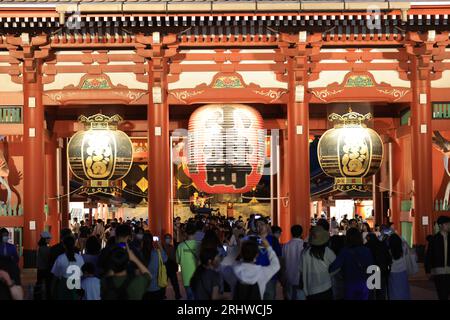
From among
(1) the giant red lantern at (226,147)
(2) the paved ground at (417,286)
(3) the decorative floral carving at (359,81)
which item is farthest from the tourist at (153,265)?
(3) the decorative floral carving at (359,81)

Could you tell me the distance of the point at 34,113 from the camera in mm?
24109

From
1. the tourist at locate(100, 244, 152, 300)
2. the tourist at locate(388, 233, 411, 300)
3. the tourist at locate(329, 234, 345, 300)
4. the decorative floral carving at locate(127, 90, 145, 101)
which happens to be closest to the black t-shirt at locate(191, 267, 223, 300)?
the tourist at locate(100, 244, 152, 300)

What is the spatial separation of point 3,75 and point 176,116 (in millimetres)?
5098

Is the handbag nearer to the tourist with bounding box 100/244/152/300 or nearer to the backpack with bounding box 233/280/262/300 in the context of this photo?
the backpack with bounding box 233/280/262/300

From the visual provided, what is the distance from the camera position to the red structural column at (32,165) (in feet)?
78.5

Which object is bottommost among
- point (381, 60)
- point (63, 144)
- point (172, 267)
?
point (172, 267)

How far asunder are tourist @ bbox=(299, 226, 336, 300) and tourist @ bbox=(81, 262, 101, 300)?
2.78 m

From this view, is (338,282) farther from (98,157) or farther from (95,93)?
(95,93)

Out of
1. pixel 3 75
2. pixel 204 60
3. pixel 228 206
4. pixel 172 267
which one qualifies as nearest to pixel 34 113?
pixel 3 75

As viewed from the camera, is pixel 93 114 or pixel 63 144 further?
pixel 63 144

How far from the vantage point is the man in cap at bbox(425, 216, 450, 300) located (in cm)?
1577
